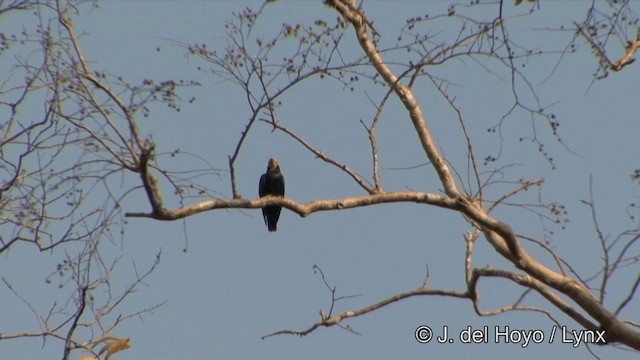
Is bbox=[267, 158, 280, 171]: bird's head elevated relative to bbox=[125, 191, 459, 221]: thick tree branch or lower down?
elevated

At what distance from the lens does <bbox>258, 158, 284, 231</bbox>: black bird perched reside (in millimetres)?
11352

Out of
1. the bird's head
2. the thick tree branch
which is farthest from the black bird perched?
the thick tree branch

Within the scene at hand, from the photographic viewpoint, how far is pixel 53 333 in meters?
5.57

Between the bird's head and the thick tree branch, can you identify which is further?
the bird's head

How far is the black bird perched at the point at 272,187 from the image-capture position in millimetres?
11352

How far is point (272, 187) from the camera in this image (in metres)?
11.4

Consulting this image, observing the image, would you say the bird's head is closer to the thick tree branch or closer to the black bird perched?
the black bird perched

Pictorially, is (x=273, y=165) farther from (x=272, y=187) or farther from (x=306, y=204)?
(x=306, y=204)

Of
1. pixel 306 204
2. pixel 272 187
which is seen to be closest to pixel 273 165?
pixel 272 187

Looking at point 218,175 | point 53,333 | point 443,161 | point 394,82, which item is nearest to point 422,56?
point 394,82

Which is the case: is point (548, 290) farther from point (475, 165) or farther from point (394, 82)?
point (394, 82)

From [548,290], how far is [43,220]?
2815 mm

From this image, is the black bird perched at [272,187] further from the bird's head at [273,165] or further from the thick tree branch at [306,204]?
the thick tree branch at [306,204]

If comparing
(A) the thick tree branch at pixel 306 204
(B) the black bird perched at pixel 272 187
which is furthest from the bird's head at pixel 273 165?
(A) the thick tree branch at pixel 306 204
